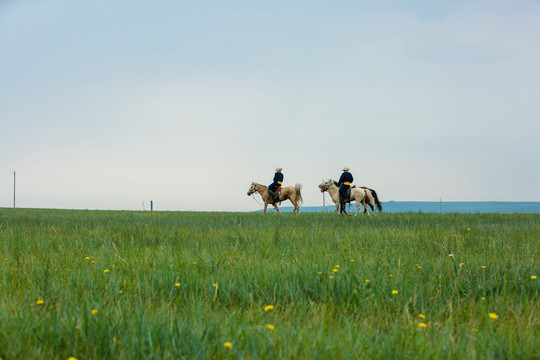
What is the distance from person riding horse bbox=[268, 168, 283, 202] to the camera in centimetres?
2231

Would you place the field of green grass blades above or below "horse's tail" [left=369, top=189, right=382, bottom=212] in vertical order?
below

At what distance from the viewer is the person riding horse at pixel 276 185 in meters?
22.3

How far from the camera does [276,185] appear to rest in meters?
22.5

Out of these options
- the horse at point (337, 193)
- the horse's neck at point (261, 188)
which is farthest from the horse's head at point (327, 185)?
the horse's neck at point (261, 188)

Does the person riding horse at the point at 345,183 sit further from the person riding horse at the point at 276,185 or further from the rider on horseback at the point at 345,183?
the person riding horse at the point at 276,185

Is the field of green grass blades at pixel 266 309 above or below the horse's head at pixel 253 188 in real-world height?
below

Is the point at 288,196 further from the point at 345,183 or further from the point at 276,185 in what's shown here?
the point at 345,183

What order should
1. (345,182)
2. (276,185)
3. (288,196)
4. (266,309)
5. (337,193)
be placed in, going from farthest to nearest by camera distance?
(288,196) < (276,185) < (337,193) < (345,182) < (266,309)

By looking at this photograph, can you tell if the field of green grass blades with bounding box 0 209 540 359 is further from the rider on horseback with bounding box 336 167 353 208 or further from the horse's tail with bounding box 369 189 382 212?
the horse's tail with bounding box 369 189 382 212

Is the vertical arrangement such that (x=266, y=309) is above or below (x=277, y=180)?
below

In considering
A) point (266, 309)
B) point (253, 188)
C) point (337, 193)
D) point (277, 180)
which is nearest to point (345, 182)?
point (337, 193)

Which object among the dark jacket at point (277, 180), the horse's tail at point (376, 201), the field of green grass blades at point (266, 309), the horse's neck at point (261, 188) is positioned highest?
the dark jacket at point (277, 180)

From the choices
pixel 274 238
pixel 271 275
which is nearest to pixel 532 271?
pixel 271 275

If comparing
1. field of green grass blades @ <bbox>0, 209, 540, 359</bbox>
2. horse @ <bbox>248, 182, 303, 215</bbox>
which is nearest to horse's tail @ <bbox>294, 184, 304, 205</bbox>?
horse @ <bbox>248, 182, 303, 215</bbox>
